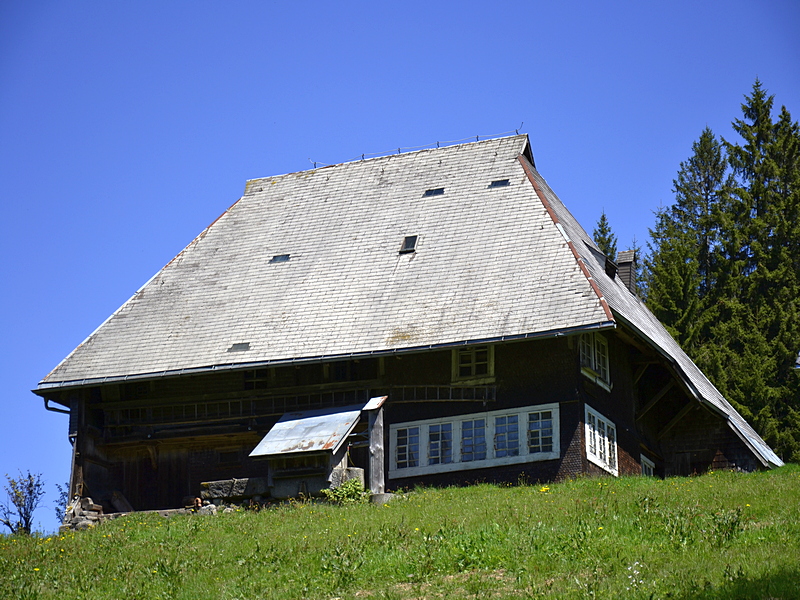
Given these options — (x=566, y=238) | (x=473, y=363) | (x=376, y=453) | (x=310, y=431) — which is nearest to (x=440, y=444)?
(x=376, y=453)

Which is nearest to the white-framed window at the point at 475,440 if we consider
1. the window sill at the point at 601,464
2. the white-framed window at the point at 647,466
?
the window sill at the point at 601,464

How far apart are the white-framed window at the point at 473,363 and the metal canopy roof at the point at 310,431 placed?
277cm

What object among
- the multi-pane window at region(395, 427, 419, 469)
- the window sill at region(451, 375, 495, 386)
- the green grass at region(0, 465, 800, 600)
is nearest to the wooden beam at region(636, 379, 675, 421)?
the window sill at region(451, 375, 495, 386)

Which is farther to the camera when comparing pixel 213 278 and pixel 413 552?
pixel 213 278

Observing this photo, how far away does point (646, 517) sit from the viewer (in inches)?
700

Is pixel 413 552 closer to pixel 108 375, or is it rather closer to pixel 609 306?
pixel 609 306

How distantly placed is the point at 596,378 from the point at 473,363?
3.26 metres

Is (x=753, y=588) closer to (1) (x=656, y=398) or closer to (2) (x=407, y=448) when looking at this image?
(2) (x=407, y=448)

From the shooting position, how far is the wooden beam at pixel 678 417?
1229 inches

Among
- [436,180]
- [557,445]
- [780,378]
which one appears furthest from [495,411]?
[780,378]

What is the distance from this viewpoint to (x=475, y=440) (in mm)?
27578

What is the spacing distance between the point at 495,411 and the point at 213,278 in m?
10.5

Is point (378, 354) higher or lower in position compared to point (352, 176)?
lower

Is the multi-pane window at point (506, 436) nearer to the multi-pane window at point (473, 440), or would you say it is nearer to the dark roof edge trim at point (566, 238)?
the multi-pane window at point (473, 440)
